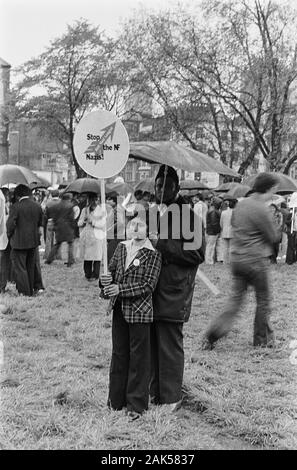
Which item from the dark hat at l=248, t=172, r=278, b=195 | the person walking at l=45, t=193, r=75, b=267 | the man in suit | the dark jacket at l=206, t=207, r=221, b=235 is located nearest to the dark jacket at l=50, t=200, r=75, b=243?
the person walking at l=45, t=193, r=75, b=267

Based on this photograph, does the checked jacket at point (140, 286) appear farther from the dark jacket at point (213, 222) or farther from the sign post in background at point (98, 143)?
the dark jacket at point (213, 222)

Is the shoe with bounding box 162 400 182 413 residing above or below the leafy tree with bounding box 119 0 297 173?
below

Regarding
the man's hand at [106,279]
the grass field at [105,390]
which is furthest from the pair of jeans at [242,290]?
the man's hand at [106,279]

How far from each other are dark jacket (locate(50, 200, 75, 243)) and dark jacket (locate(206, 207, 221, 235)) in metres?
3.16

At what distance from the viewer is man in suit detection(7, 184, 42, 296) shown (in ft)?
29.4

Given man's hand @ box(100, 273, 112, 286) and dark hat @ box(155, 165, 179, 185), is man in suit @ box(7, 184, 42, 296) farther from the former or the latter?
man's hand @ box(100, 273, 112, 286)

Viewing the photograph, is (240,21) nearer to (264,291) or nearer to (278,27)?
(278,27)

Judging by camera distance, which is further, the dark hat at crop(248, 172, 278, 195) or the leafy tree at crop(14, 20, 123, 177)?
the leafy tree at crop(14, 20, 123, 177)

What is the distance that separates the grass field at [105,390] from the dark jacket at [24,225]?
1.04 metres

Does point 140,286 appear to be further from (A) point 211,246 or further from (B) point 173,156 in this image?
(A) point 211,246

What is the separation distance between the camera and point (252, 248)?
5961mm

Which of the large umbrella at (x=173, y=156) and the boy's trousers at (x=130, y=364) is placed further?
the large umbrella at (x=173, y=156)

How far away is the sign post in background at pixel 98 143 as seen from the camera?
4.30 m

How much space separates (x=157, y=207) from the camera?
4422 millimetres
